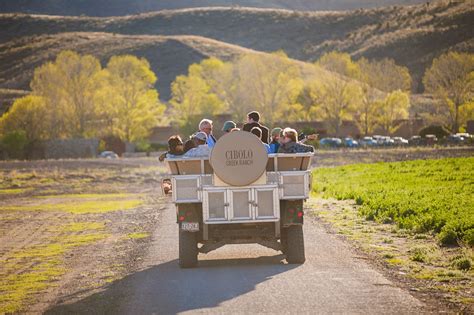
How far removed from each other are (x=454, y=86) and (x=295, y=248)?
115664 mm

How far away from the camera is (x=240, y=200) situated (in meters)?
16.7

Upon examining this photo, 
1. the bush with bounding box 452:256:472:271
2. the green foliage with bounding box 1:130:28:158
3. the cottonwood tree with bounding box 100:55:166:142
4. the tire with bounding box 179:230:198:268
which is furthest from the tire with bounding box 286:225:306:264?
the cottonwood tree with bounding box 100:55:166:142

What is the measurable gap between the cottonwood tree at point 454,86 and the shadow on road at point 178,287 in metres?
111

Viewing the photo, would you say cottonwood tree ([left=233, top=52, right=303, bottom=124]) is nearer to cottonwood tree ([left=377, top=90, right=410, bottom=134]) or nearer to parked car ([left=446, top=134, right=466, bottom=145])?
cottonwood tree ([left=377, top=90, right=410, bottom=134])

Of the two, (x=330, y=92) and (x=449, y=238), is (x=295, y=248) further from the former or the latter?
(x=330, y=92)

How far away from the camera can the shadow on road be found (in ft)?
42.5

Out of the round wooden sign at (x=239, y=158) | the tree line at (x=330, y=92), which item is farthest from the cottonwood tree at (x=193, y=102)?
the round wooden sign at (x=239, y=158)

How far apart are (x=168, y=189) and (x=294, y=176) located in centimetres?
247

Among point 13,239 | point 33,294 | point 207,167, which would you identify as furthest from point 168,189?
point 13,239

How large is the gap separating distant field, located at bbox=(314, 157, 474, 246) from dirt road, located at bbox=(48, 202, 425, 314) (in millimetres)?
2836

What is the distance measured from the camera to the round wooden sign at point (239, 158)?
53.0 ft

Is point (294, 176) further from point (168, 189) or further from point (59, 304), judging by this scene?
point (59, 304)

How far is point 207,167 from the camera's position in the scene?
16984mm

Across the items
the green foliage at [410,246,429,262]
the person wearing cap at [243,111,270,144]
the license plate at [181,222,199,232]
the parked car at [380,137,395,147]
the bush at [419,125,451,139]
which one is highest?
the person wearing cap at [243,111,270,144]
